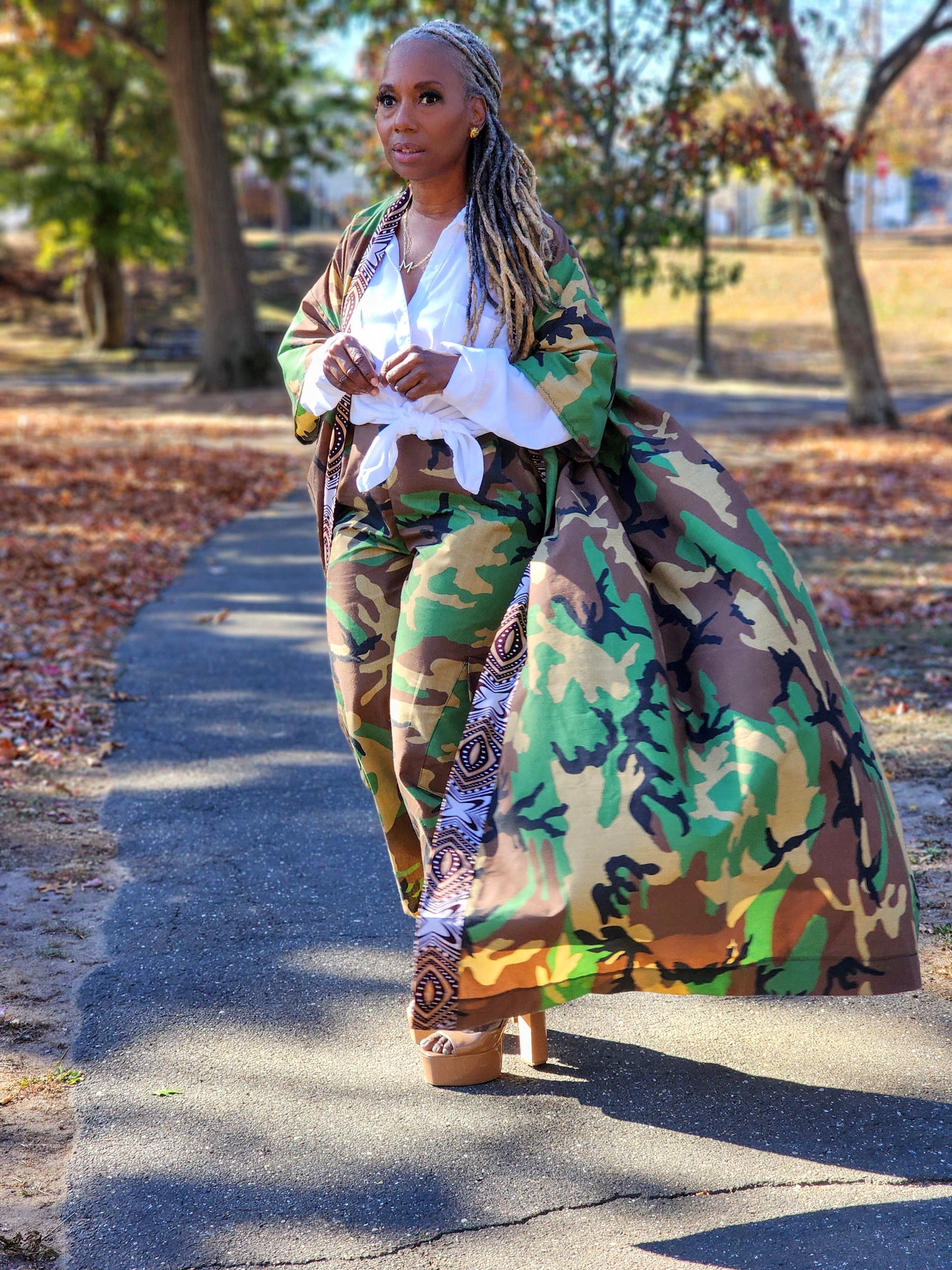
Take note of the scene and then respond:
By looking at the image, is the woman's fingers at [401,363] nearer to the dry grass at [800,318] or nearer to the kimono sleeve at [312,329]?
the kimono sleeve at [312,329]

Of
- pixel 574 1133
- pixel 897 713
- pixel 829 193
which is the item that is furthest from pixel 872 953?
pixel 829 193

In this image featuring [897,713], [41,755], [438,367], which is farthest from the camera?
[897,713]

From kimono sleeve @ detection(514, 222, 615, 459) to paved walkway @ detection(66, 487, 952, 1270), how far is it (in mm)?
1490

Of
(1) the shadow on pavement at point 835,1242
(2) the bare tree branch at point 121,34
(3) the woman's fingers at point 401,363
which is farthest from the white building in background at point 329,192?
(1) the shadow on pavement at point 835,1242

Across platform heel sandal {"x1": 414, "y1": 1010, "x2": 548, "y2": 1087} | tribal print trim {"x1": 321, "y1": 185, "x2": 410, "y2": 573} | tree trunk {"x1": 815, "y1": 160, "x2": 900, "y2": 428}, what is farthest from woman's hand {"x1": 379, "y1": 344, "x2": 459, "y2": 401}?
tree trunk {"x1": 815, "y1": 160, "x2": 900, "y2": 428}

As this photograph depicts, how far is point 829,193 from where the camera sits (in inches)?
569

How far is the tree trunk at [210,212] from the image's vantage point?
18.8m

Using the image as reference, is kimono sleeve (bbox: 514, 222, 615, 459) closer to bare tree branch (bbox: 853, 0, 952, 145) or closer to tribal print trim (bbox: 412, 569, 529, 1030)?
tribal print trim (bbox: 412, 569, 529, 1030)

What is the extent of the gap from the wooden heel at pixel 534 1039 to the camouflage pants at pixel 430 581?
0.52 m

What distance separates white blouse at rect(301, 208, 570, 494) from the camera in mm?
2621

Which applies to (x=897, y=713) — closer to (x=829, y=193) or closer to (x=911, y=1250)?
(x=911, y=1250)

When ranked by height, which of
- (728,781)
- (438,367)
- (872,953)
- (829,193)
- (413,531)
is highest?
(829,193)

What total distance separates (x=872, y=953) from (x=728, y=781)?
Result: 1.51ft

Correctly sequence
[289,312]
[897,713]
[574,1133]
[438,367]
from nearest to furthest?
1. [438,367]
2. [574,1133]
3. [897,713]
4. [289,312]
